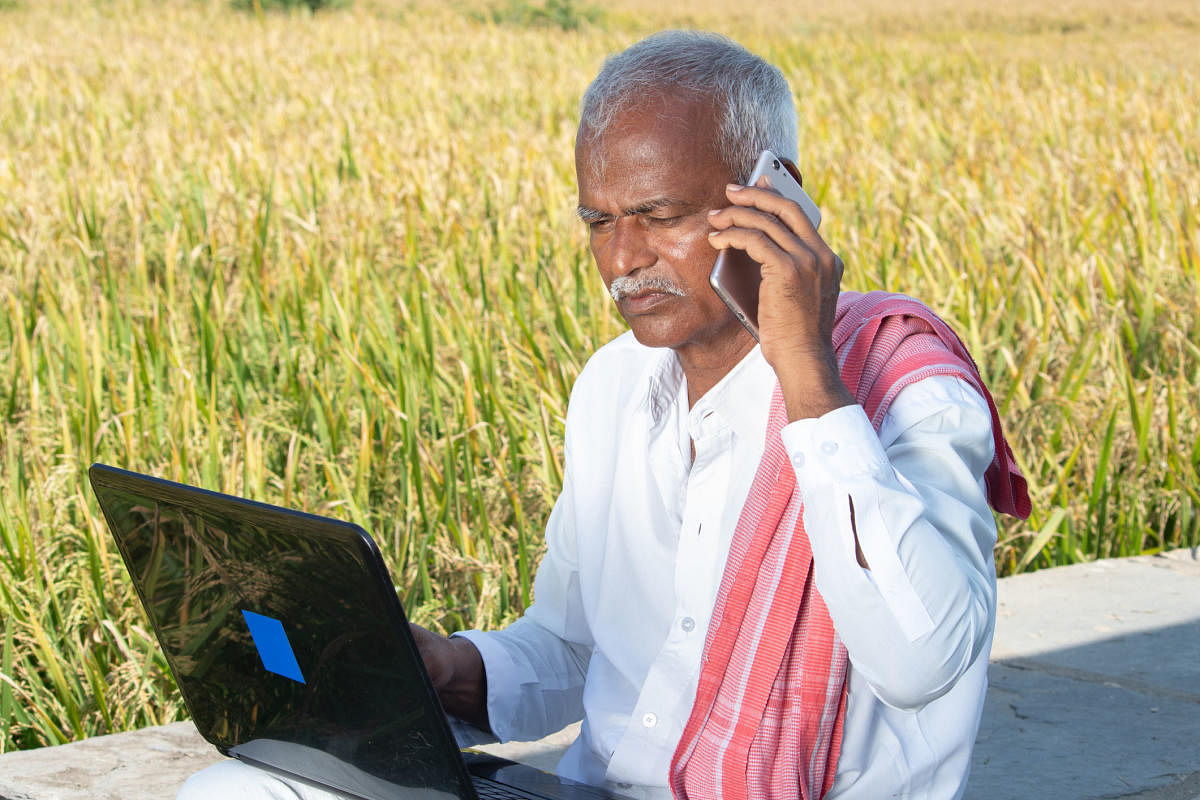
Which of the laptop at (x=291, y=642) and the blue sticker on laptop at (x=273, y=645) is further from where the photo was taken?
the blue sticker on laptop at (x=273, y=645)

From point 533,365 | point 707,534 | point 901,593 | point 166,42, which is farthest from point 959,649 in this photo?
point 166,42

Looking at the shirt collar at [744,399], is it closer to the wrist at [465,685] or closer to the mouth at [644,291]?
the mouth at [644,291]

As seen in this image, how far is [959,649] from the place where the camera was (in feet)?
3.88

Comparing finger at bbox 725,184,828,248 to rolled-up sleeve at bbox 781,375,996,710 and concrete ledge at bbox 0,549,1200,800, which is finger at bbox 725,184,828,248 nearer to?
rolled-up sleeve at bbox 781,375,996,710

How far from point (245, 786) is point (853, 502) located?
25.4 inches

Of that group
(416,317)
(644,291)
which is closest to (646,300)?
(644,291)

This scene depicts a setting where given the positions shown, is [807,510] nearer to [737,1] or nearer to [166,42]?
[166,42]

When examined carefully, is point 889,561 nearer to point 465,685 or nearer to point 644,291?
point 644,291

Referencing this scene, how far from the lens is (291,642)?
1.24m

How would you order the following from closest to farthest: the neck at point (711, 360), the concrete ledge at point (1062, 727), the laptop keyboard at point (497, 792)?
the laptop keyboard at point (497, 792) → the neck at point (711, 360) → the concrete ledge at point (1062, 727)

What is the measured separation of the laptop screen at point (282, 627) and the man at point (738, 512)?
26 cm

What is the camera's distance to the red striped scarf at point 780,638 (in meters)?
1.30

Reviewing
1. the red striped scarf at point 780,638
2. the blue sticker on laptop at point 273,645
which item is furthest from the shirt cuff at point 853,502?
the blue sticker on laptop at point 273,645

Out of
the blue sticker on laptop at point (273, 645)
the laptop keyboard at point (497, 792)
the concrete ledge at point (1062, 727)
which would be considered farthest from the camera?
the concrete ledge at point (1062, 727)
